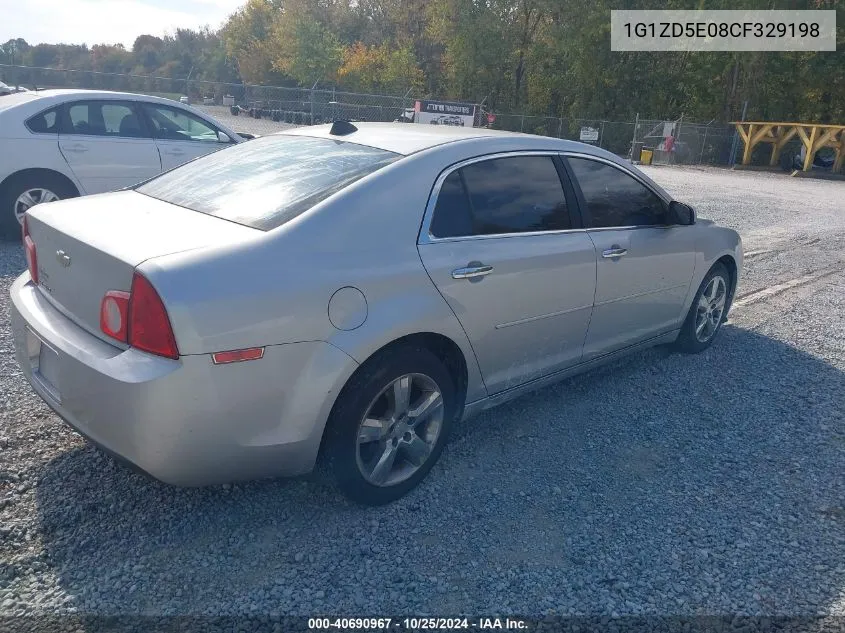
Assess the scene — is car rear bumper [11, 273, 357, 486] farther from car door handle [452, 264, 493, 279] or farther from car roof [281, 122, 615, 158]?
car roof [281, 122, 615, 158]

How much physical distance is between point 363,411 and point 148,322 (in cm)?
95

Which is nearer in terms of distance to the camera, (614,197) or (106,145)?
(614,197)

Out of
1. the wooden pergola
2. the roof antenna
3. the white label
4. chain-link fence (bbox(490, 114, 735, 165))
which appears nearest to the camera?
the roof antenna

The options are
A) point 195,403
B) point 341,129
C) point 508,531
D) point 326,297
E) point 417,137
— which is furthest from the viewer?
point 341,129

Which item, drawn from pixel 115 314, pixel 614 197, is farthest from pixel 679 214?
pixel 115 314

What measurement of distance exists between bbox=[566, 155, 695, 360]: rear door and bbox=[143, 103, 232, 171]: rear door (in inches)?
201

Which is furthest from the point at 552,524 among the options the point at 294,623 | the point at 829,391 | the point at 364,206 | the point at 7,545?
the point at 829,391

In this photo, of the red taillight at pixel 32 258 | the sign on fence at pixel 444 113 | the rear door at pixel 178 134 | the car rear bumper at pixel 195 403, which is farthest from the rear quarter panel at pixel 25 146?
the sign on fence at pixel 444 113

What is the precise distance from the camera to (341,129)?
395 cm

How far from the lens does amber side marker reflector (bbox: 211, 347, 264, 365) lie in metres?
2.56

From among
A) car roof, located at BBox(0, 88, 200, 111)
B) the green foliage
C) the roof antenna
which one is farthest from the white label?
the roof antenna

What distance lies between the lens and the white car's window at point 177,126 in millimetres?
8008

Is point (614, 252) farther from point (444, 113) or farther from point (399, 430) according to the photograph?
point (444, 113)

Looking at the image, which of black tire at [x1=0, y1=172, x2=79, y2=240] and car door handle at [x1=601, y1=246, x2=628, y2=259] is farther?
black tire at [x1=0, y1=172, x2=79, y2=240]
